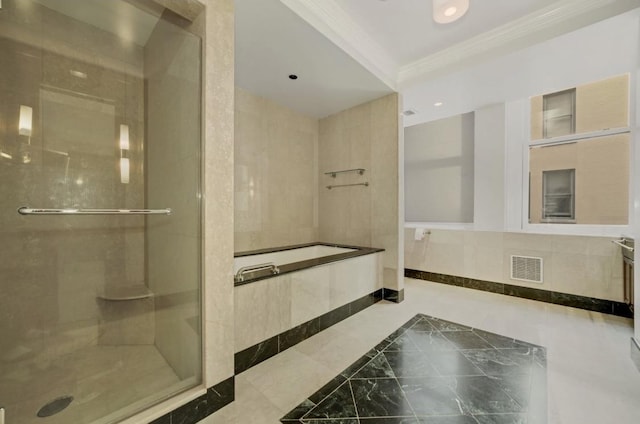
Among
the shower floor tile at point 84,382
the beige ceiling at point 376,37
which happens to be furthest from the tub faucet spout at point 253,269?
the beige ceiling at point 376,37

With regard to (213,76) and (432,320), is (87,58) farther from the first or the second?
(432,320)

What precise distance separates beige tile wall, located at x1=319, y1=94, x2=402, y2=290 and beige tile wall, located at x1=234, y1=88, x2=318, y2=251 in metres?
0.21

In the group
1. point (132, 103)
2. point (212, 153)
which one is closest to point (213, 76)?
point (212, 153)

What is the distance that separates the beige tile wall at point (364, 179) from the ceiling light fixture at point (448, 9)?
94 cm

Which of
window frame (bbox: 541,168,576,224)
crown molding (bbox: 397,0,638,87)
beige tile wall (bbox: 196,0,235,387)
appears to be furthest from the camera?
window frame (bbox: 541,168,576,224)

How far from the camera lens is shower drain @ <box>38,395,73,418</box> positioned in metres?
1.22

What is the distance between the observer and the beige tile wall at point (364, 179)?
289 cm

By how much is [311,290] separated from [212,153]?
133cm

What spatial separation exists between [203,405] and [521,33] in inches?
134

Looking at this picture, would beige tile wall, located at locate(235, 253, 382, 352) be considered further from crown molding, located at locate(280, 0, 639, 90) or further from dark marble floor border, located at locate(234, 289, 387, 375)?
crown molding, located at locate(280, 0, 639, 90)

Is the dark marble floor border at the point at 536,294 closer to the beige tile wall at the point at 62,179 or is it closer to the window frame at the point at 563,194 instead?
the window frame at the point at 563,194

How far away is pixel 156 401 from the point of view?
48.3 inches

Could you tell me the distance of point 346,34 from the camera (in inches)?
83.0

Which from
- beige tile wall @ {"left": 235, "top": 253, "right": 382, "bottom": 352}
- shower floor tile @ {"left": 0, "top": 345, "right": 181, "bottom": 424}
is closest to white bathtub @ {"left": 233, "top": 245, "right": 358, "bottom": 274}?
beige tile wall @ {"left": 235, "top": 253, "right": 382, "bottom": 352}
